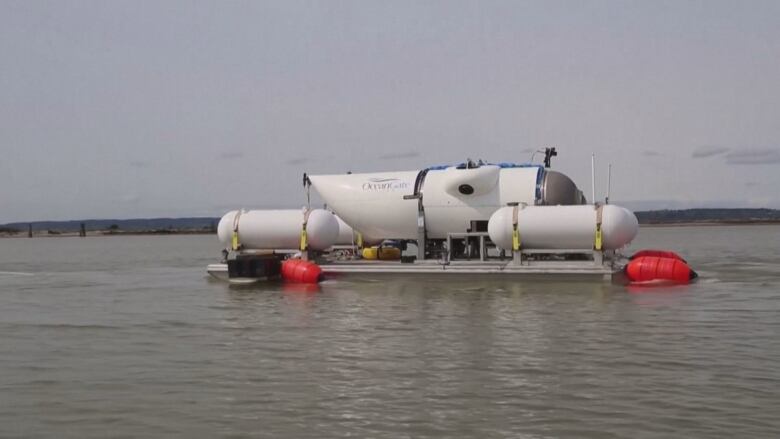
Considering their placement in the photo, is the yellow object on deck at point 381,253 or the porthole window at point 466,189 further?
the yellow object on deck at point 381,253

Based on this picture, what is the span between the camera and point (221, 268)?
73.4 ft

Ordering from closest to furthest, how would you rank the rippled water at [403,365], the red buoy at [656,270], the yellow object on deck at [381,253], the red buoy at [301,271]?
the rippled water at [403,365] < the red buoy at [656,270] < the red buoy at [301,271] < the yellow object on deck at [381,253]

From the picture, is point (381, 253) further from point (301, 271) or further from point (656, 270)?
point (656, 270)

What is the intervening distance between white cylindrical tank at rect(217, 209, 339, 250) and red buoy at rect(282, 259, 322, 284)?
3.17 feet

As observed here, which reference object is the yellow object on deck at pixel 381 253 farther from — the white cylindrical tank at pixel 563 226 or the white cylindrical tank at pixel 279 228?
the white cylindrical tank at pixel 563 226

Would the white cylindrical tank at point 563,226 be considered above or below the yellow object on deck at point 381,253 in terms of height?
above

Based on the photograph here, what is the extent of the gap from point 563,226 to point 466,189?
2964mm

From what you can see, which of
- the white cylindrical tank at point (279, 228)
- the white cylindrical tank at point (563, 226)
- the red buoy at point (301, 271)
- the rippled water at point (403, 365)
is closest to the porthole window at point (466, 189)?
the white cylindrical tank at point (563, 226)

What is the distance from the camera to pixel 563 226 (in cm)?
1844

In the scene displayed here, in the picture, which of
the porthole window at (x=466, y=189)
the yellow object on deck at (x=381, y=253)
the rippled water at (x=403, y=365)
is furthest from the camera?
the yellow object on deck at (x=381, y=253)

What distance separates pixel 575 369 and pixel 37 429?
5.55m

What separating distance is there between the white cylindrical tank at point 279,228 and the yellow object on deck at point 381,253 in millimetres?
1259

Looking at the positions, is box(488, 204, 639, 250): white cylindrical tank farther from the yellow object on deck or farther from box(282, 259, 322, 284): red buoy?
the yellow object on deck

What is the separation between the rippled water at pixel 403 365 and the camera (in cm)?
700
